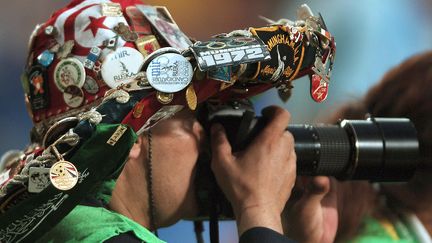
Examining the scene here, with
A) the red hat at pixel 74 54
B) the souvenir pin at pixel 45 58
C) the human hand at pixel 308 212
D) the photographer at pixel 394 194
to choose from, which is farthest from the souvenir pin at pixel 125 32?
the photographer at pixel 394 194

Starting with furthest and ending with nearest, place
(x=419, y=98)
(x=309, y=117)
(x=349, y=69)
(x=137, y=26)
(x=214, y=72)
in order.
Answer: (x=349, y=69) → (x=309, y=117) → (x=419, y=98) → (x=137, y=26) → (x=214, y=72)

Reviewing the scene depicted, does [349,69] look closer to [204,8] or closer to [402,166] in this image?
[204,8]

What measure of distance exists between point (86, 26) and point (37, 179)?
0.27 m

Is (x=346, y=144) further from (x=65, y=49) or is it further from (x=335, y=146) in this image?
(x=65, y=49)

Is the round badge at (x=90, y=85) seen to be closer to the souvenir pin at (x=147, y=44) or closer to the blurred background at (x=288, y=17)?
the souvenir pin at (x=147, y=44)

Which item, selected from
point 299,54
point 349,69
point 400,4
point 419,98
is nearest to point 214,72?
point 299,54

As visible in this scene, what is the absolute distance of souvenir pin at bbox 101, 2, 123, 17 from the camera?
0.96 metres

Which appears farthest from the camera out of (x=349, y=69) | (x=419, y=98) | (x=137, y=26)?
(x=349, y=69)

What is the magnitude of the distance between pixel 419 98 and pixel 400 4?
54.2 inches

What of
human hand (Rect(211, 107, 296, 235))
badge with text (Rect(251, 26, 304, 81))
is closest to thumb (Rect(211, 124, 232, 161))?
human hand (Rect(211, 107, 296, 235))

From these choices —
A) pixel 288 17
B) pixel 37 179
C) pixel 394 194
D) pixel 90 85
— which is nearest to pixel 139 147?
pixel 90 85

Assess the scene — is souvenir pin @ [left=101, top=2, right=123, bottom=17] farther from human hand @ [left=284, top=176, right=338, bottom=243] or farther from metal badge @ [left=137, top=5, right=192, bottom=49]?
human hand @ [left=284, top=176, right=338, bottom=243]

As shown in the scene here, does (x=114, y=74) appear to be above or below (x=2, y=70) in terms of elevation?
above

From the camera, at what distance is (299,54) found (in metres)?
0.92
